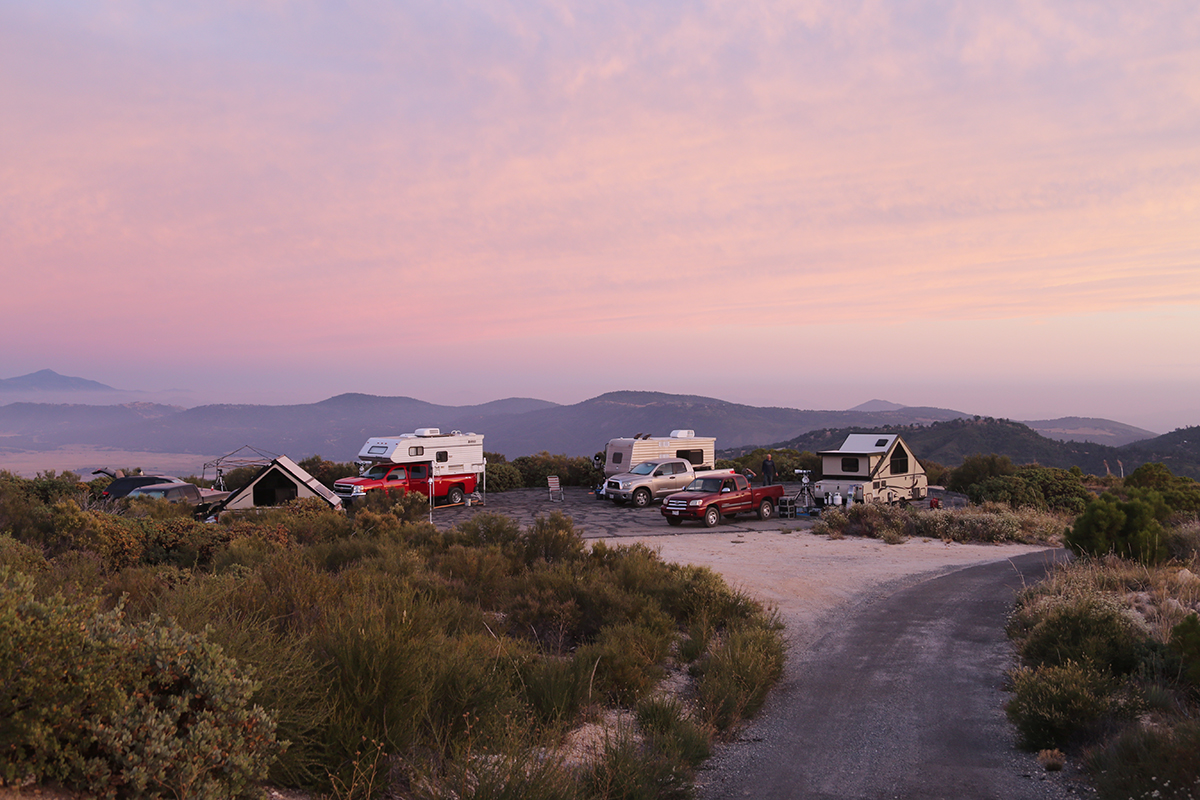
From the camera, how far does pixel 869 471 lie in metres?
22.7

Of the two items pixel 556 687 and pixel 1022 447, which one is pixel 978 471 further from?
pixel 1022 447

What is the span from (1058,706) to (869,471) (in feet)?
59.4

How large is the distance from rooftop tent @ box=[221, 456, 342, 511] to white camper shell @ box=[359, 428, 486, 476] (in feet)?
15.4

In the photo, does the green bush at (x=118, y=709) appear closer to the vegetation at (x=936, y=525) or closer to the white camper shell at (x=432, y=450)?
the vegetation at (x=936, y=525)

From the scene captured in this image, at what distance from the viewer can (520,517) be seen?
2091cm

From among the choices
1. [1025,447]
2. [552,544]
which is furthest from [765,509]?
[1025,447]

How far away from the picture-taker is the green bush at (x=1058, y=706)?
17.4ft

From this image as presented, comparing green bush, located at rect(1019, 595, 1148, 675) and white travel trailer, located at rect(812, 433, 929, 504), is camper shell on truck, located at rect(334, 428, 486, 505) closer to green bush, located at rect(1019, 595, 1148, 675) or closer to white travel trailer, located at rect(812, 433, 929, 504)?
white travel trailer, located at rect(812, 433, 929, 504)

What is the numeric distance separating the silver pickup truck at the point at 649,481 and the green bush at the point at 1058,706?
18.5 meters

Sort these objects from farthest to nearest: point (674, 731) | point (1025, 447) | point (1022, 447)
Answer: point (1022, 447)
point (1025, 447)
point (674, 731)

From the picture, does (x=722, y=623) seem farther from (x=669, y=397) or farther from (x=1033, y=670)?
(x=669, y=397)

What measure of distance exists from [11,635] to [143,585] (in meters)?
3.96

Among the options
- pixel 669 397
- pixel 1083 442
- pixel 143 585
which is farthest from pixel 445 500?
pixel 669 397

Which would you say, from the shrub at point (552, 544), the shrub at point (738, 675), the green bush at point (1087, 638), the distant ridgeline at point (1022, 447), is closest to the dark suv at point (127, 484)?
the shrub at point (552, 544)
